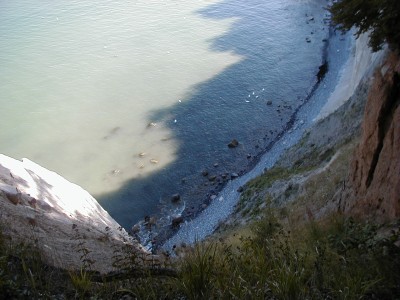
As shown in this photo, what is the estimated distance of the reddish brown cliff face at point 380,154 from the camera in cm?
873

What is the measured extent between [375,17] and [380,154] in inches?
106

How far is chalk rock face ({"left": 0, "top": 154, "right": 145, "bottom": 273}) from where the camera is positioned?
26.8ft

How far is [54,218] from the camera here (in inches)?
480

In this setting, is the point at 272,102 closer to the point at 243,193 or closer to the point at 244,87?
the point at 244,87

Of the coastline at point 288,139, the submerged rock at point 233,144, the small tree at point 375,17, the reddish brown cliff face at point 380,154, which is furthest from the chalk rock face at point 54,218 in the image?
the submerged rock at point 233,144

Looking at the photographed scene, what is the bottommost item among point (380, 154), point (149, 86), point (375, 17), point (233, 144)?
point (149, 86)

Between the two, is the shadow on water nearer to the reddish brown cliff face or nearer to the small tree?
the reddish brown cliff face

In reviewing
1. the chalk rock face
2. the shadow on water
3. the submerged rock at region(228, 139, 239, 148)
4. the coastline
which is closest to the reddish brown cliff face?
the chalk rock face

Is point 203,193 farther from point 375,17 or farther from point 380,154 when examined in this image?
point 375,17

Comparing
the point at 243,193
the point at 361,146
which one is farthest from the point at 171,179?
the point at 361,146

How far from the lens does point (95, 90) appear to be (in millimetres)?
28812

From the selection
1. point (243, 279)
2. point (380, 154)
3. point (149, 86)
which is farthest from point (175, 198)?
point (243, 279)

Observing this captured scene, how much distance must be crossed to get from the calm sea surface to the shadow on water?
6cm

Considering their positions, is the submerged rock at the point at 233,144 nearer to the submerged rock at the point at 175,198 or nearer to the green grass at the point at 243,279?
the submerged rock at the point at 175,198
